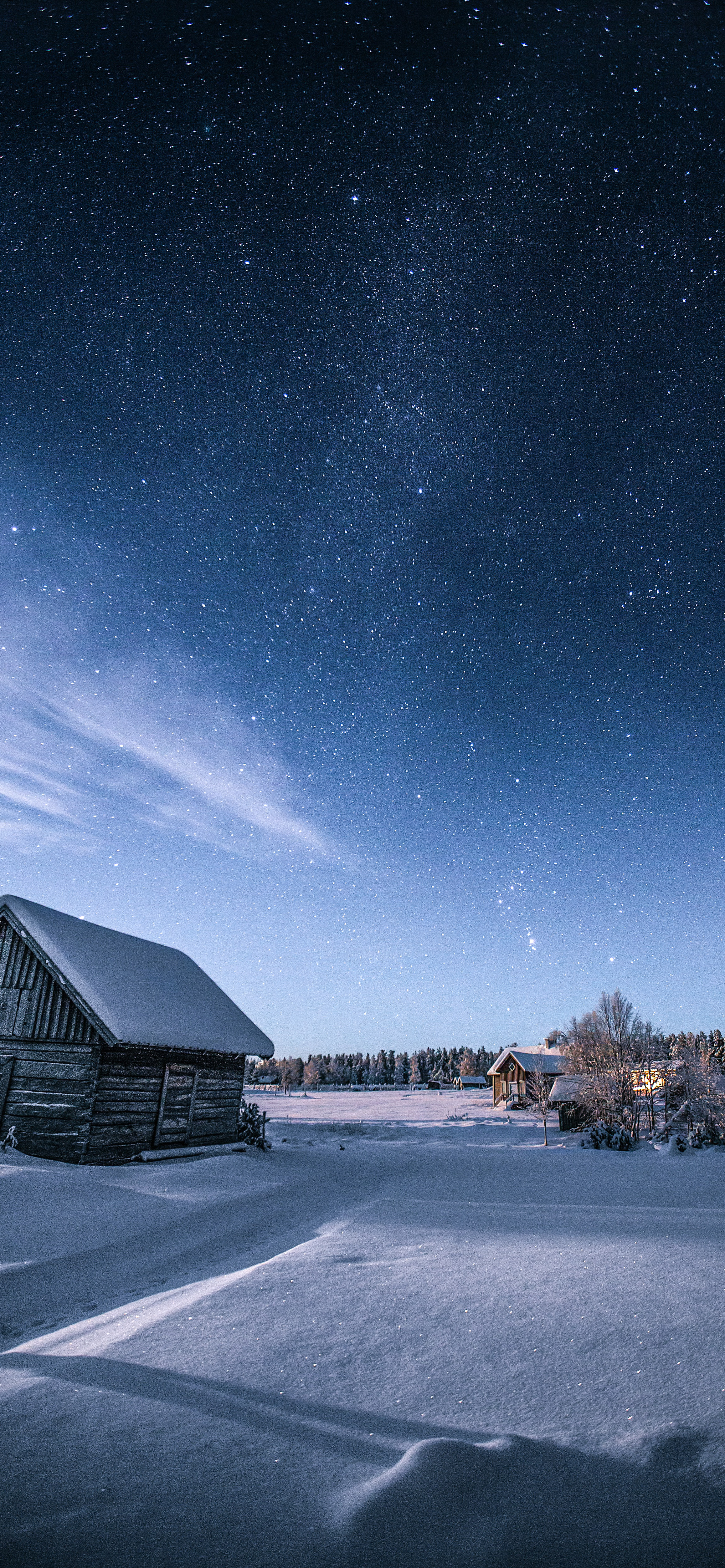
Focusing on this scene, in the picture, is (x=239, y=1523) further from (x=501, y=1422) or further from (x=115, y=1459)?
(x=501, y=1422)

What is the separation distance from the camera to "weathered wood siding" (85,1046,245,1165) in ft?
43.7

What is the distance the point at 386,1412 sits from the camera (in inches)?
124

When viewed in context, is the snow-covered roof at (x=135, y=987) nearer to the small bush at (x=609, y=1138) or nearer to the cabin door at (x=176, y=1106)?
the cabin door at (x=176, y=1106)

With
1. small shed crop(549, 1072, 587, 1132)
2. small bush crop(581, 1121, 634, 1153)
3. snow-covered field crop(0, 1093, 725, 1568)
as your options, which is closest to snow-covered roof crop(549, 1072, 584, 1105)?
small shed crop(549, 1072, 587, 1132)

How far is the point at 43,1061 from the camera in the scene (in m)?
13.5

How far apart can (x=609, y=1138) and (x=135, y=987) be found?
62.0ft

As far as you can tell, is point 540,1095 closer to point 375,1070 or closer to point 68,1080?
point 68,1080

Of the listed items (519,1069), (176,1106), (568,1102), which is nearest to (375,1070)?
(519,1069)

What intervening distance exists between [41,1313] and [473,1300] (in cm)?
382

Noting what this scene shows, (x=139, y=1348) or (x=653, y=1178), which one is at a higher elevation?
(x=139, y=1348)

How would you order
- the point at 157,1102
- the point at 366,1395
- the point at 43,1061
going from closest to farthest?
the point at 366,1395 → the point at 43,1061 → the point at 157,1102

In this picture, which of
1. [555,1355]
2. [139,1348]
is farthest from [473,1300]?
[139,1348]

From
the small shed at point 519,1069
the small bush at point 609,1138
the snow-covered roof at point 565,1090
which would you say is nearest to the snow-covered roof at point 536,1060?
the small shed at point 519,1069

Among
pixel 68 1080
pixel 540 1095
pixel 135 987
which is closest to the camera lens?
pixel 68 1080
